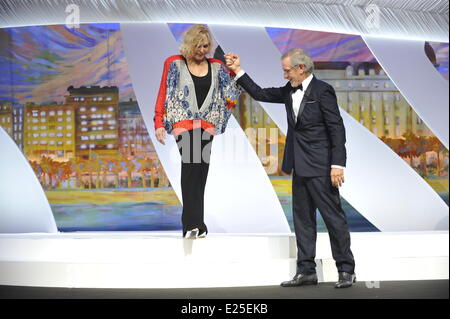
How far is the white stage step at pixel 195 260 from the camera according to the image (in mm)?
3836

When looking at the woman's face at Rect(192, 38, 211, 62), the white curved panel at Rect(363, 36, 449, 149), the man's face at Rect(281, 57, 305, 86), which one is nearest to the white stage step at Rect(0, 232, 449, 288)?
the man's face at Rect(281, 57, 305, 86)

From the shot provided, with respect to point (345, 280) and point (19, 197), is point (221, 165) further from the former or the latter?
point (345, 280)

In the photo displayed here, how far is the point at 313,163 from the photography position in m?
3.92

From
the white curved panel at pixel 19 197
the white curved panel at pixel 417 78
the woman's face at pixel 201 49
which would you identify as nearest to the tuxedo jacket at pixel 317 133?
the woman's face at pixel 201 49

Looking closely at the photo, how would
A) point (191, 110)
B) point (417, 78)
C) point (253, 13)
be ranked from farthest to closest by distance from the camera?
point (417, 78) < point (253, 13) < point (191, 110)

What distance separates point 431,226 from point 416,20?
67.8 inches

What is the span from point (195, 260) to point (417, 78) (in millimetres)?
3051

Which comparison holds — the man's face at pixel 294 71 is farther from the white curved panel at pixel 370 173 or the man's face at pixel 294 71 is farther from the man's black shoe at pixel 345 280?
the white curved panel at pixel 370 173

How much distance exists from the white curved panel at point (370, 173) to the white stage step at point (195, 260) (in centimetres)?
143

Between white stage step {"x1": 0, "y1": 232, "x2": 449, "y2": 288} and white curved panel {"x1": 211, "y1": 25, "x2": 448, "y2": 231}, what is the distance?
143 centimetres

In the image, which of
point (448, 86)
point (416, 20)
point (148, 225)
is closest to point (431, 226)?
point (448, 86)

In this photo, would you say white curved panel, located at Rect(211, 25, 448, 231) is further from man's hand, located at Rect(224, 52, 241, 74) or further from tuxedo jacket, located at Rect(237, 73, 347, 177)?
tuxedo jacket, located at Rect(237, 73, 347, 177)

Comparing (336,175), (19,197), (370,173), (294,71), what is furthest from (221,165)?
(336,175)

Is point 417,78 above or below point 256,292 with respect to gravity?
above
